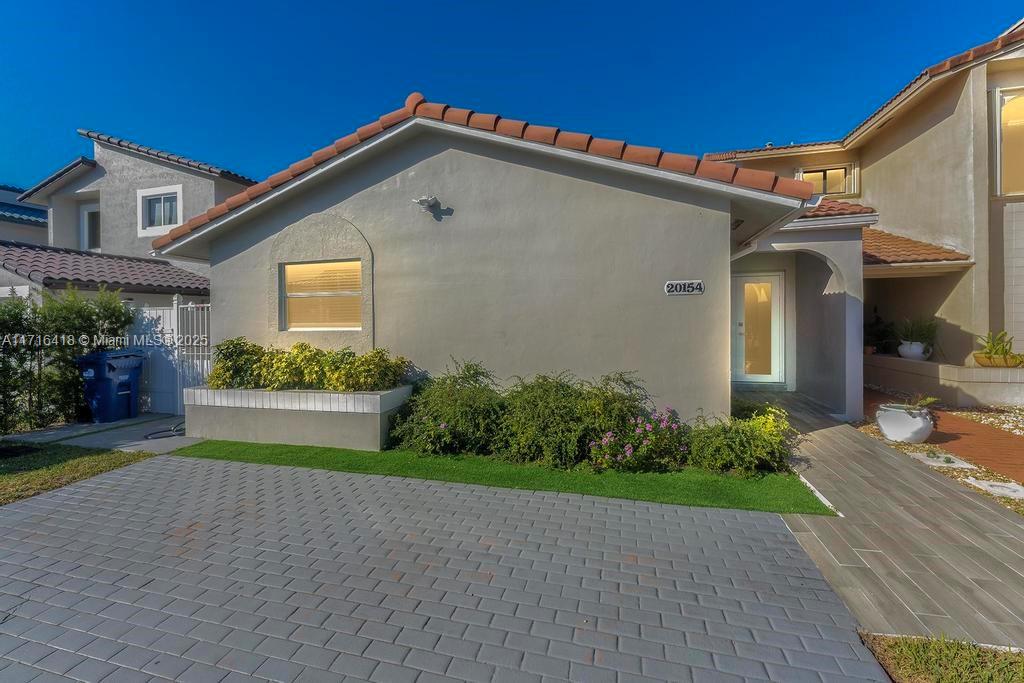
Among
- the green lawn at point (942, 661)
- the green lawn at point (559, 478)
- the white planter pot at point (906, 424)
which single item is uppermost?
the white planter pot at point (906, 424)

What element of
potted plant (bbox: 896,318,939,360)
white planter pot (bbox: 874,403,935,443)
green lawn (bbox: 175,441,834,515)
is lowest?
green lawn (bbox: 175,441,834,515)

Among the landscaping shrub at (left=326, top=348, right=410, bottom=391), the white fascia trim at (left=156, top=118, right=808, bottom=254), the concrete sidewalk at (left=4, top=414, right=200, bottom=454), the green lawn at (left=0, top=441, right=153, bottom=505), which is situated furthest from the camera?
the concrete sidewalk at (left=4, top=414, right=200, bottom=454)

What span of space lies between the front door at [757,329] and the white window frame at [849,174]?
5199 mm

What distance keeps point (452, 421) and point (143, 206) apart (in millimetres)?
15241

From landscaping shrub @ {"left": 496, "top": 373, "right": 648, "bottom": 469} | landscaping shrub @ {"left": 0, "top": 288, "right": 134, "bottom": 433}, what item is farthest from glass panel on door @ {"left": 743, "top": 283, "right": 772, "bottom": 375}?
landscaping shrub @ {"left": 0, "top": 288, "right": 134, "bottom": 433}

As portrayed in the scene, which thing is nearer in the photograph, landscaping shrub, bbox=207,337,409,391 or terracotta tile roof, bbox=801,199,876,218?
landscaping shrub, bbox=207,337,409,391

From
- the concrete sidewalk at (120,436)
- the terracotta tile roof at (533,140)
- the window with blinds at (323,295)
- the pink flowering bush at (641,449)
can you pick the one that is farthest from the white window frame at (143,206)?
the pink flowering bush at (641,449)

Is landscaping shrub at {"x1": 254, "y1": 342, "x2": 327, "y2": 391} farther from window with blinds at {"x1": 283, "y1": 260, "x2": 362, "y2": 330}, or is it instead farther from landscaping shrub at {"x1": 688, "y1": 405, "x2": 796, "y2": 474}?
landscaping shrub at {"x1": 688, "y1": 405, "x2": 796, "y2": 474}

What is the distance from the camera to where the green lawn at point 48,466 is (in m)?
5.68

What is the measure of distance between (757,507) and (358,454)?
5.19 m

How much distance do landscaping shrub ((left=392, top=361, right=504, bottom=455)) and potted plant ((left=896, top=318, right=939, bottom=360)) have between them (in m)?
10.8

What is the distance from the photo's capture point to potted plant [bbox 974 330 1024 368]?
9.98 metres

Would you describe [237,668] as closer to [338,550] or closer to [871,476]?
[338,550]

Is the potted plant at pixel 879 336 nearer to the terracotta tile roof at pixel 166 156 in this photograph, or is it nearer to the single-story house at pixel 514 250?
the single-story house at pixel 514 250
